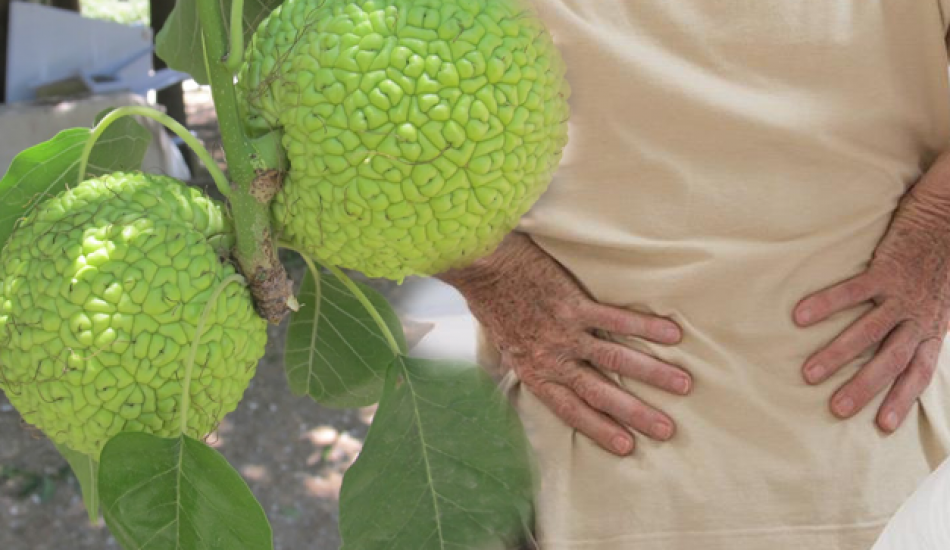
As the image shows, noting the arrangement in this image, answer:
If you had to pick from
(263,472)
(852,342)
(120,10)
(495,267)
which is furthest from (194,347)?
(120,10)

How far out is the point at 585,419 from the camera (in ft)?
4.01

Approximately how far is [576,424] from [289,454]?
9.25ft

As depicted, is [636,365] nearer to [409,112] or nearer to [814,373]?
[814,373]

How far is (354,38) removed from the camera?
1.80ft

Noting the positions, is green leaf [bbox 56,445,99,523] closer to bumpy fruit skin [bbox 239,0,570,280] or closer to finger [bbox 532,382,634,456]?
bumpy fruit skin [bbox 239,0,570,280]

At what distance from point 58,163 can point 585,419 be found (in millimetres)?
722

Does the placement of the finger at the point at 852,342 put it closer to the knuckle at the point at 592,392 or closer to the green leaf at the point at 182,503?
the knuckle at the point at 592,392

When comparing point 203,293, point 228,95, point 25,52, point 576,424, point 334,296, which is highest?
point 228,95

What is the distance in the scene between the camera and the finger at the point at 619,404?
1.20 metres

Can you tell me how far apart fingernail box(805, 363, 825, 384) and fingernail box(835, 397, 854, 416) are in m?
0.04

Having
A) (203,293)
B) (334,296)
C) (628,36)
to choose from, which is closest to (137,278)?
(203,293)

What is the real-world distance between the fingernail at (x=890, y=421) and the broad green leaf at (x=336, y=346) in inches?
27.9

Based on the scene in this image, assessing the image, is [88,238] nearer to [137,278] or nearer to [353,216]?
[137,278]

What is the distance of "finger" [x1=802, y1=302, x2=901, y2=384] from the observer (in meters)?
1.20
